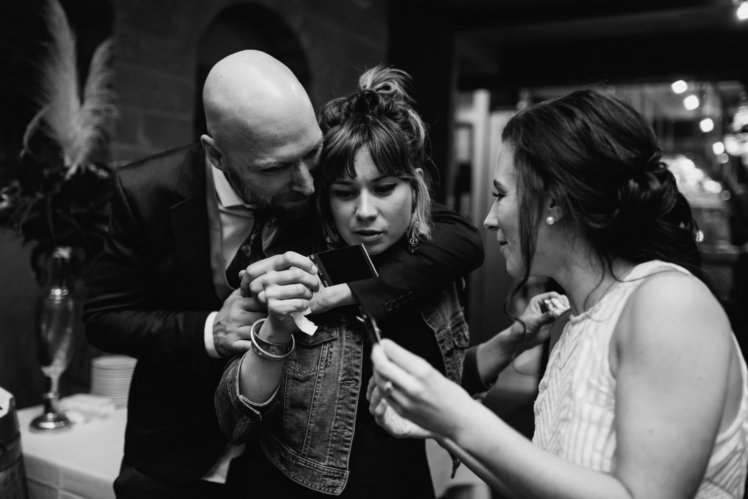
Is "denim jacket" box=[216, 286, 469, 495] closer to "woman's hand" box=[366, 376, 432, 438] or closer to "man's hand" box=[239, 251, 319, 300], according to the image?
"man's hand" box=[239, 251, 319, 300]

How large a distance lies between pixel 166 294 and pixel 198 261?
131 millimetres

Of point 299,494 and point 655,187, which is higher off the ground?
point 655,187

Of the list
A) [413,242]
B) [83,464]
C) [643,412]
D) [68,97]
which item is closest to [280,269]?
[413,242]

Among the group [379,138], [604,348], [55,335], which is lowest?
[55,335]

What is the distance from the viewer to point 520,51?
226 inches

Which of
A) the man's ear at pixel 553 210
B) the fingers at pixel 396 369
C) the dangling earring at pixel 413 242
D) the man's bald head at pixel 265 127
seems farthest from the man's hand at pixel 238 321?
the man's ear at pixel 553 210

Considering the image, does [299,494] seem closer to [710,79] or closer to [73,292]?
[73,292]

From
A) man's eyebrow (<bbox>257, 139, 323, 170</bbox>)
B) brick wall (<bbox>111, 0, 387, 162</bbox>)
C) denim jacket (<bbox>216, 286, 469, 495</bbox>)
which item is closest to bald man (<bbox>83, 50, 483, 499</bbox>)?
man's eyebrow (<bbox>257, 139, 323, 170</bbox>)

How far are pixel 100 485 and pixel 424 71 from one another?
10.8 feet

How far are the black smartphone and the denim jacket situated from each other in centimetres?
18

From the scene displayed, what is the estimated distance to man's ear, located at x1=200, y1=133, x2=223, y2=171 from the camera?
1350 millimetres

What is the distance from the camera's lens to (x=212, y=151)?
1.37 metres

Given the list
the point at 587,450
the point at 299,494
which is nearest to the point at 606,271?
the point at 587,450

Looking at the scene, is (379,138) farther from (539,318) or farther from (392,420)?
(392,420)
